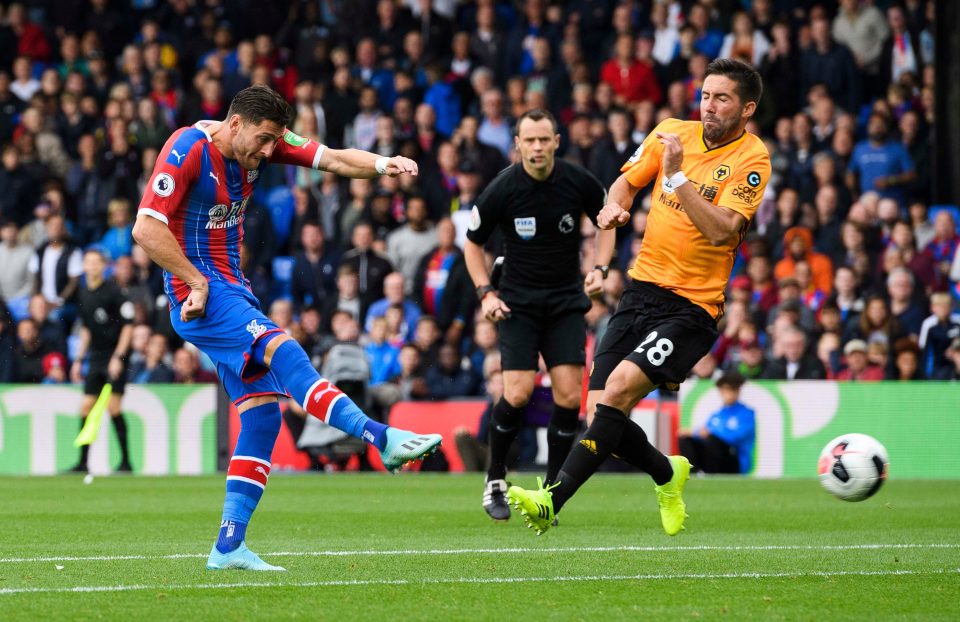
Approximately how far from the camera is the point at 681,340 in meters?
8.15

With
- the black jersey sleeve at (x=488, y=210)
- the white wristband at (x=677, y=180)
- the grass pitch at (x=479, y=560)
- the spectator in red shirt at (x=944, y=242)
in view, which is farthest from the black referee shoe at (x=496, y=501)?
the spectator in red shirt at (x=944, y=242)

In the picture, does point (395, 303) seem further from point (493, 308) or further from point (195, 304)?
point (195, 304)

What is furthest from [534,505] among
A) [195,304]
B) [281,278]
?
[281,278]

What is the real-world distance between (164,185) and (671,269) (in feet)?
8.81

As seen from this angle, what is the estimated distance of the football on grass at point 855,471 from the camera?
844cm

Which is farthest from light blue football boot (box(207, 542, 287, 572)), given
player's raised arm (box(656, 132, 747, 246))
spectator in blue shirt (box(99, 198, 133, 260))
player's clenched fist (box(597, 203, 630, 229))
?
spectator in blue shirt (box(99, 198, 133, 260))

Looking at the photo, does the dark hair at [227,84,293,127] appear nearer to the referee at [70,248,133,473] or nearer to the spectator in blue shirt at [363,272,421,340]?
→ the referee at [70,248,133,473]

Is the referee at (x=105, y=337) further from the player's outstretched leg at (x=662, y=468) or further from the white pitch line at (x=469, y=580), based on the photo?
the white pitch line at (x=469, y=580)

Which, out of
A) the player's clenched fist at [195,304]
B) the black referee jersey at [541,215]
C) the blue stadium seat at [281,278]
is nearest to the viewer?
the player's clenched fist at [195,304]

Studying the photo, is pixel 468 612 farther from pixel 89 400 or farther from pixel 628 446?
pixel 89 400

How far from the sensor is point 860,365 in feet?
54.0

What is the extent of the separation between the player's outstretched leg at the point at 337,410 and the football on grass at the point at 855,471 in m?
2.69

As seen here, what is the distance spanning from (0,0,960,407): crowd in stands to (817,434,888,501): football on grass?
8009 millimetres

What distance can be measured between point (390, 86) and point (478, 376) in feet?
18.8
